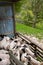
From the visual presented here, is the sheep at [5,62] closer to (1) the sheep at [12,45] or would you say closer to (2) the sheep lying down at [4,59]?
(2) the sheep lying down at [4,59]

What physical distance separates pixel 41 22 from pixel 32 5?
2.32 metres

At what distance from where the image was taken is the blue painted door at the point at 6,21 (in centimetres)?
1124

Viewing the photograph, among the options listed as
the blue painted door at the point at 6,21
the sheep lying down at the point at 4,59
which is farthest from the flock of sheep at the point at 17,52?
the blue painted door at the point at 6,21

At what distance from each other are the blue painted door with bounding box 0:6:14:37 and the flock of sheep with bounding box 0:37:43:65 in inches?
47.2

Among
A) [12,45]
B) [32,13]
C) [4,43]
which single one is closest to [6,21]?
[4,43]

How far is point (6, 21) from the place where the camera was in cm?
1132

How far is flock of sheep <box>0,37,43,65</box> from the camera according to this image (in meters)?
7.34

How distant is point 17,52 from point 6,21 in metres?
3.17

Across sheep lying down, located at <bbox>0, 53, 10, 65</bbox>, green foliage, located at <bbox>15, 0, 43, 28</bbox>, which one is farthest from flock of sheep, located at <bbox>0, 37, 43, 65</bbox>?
green foliage, located at <bbox>15, 0, 43, 28</bbox>

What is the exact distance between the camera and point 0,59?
785 cm

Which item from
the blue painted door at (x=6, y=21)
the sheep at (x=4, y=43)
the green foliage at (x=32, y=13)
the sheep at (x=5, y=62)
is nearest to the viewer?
the sheep at (x=5, y=62)

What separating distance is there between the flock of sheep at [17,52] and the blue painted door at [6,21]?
3.93ft

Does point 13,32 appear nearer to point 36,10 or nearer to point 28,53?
point 28,53

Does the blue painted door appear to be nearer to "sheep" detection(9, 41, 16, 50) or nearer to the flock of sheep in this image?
the flock of sheep
